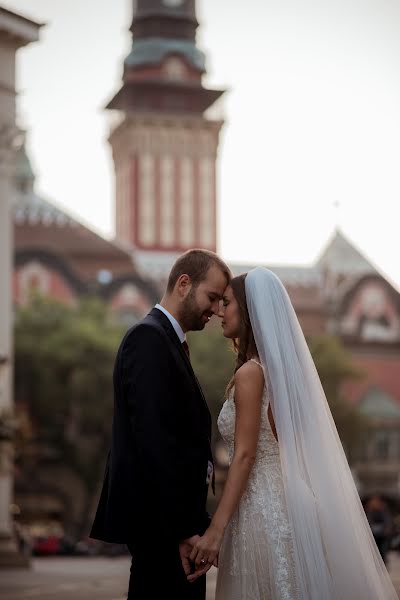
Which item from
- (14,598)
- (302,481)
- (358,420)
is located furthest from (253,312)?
(358,420)

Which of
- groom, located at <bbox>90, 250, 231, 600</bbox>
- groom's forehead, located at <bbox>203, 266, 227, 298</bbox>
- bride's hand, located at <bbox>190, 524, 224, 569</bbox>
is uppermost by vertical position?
groom's forehead, located at <bbox>203, 266, 227, 298</bbox>

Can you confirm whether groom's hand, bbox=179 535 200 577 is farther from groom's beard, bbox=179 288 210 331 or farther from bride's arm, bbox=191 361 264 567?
groom's beard, bbox=179 288 210 331

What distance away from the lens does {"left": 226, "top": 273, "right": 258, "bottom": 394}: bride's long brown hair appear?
21.1 feet

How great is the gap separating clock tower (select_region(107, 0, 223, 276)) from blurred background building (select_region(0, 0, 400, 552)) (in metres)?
0.05

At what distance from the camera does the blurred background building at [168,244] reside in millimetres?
61744

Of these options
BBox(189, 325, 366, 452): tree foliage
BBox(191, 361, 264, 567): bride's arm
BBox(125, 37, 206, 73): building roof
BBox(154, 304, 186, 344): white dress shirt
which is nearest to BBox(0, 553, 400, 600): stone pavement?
BBox(191, 361, 264, 567): bride's arm

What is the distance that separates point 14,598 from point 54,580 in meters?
6.73

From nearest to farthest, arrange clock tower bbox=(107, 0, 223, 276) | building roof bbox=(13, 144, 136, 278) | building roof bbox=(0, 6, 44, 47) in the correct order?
1. building roof bbox=(0, 6, 44, 47)
2. building roof bbox=(13, 144, 136, 278)
3. clock tower bbox=(107, 0, 223, 276)

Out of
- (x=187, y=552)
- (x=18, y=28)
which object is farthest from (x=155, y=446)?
(x=18, y=28)

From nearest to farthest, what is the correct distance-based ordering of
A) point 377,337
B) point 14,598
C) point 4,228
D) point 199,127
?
point 14,598 < point 4,228 < point 377,337 < point 199,127

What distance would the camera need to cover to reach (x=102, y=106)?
79188mm

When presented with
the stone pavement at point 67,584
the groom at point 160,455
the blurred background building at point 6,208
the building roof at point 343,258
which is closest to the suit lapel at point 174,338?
the groom at point 160,455

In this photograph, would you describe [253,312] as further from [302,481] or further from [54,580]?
[54,580]

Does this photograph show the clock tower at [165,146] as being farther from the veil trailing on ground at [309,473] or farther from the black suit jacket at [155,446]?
the black suit jacket at [155,446]
